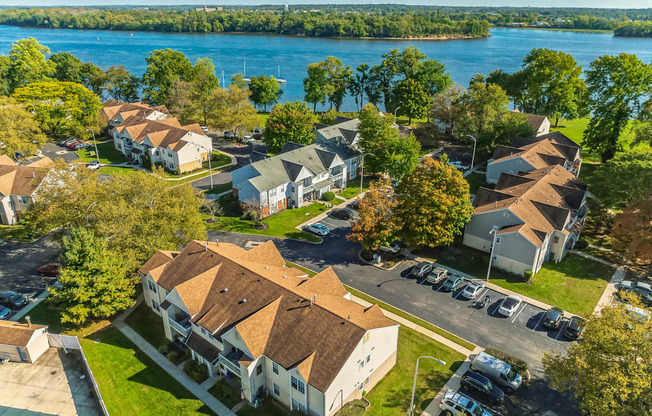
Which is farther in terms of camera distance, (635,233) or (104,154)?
(104,154)

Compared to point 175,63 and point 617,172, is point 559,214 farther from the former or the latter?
point 175,63

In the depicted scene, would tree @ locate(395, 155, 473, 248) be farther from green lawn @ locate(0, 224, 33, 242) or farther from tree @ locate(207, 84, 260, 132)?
tree @ locate(207, 84, 260, 132)

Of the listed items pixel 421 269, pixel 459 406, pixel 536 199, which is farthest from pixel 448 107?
pixel 459 406

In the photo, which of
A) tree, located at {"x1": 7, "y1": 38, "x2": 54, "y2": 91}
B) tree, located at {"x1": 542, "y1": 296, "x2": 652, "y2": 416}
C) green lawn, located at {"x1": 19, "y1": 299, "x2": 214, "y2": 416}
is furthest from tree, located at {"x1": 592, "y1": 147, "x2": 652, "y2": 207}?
tree, located at {"x1": 7, "y1": 38, "x2": 54, "y2": 91}

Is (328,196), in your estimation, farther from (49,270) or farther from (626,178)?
(626,178)

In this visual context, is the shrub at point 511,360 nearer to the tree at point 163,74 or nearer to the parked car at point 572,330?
the parked car at point 572,330

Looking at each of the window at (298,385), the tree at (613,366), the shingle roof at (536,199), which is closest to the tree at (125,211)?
the window at (298,385)
